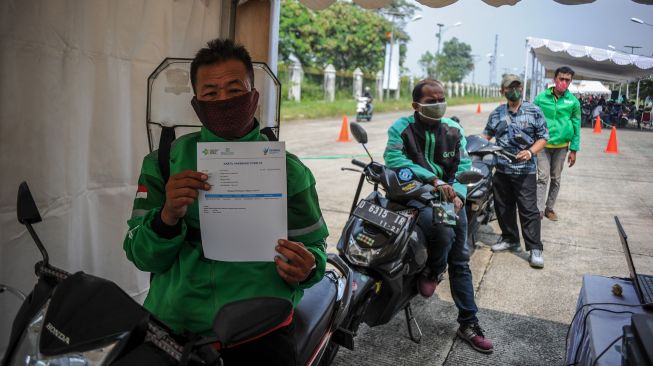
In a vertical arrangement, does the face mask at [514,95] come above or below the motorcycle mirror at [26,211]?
above

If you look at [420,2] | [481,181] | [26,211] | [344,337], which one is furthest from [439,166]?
[26,211]

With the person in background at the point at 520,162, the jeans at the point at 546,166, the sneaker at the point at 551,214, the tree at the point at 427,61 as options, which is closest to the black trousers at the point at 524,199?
the person in background at the point at 520,162

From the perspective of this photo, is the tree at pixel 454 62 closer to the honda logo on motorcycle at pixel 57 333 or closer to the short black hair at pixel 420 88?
the short black hair at pixel 420 88

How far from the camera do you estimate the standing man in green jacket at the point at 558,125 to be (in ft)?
18.8

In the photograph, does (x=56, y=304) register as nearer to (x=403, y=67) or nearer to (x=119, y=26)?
(x=119, y=26)

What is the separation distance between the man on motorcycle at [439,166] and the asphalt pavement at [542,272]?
258 millimetres

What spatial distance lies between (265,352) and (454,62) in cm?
8313

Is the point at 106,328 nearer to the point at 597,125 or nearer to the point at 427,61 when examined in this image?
the point at 597,125

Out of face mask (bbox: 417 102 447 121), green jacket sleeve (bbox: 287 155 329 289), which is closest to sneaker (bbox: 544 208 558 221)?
face mask (bbox: 417 102 447 121)

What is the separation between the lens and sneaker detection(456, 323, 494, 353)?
3.27m

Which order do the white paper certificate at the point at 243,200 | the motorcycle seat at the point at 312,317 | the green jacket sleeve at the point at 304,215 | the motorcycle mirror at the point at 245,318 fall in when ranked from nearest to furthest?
the motorcycle mirror at the point at 245,318 → the white paper certificate at the point at 243,200 → the green jacket sleeve at the point at 304,215 → the motorcycle seat at the point at 312,317

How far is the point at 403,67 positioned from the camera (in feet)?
170

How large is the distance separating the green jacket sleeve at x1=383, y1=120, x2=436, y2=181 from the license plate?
316 mm

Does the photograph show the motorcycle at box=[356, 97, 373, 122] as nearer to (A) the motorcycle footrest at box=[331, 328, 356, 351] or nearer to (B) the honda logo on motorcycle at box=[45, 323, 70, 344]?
(A) the motorcycle footrest at box=[331, 328, 356, 351]
